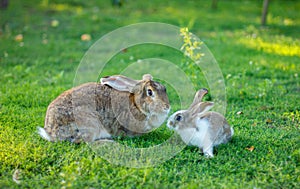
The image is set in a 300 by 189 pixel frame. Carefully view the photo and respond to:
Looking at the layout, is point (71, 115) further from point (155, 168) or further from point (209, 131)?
point (209, 131)

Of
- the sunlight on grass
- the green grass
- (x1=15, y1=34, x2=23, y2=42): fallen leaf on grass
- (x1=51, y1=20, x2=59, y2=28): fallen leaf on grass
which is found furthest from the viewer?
(x1=51, y1=20, x2=59, y2=28): fallen leaf on grass

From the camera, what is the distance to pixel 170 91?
272 inches

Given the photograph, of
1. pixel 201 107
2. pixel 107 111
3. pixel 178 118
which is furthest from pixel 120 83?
pixel 201 107

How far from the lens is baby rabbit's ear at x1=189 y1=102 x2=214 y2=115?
15.1ft

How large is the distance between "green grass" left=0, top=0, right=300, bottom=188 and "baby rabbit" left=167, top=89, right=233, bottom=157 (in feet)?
0.37

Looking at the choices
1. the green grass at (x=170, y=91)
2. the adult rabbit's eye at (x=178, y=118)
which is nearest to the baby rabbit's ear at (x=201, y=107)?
the adult rabbit's eye at (x=178, y=118)

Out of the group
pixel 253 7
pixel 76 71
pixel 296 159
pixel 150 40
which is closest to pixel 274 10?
pixel 253 7

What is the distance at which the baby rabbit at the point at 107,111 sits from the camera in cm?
469

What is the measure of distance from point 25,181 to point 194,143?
1.82 meters

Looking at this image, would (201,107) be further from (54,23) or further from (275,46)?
(54,23)

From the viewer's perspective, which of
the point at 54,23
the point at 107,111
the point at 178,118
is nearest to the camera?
the point at 178,118

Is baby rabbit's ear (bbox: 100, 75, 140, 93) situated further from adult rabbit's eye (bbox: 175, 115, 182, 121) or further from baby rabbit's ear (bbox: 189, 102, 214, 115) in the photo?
baby rabbit's ear (bbox: 189, 102, 214, 115)

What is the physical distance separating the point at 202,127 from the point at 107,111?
109 cm

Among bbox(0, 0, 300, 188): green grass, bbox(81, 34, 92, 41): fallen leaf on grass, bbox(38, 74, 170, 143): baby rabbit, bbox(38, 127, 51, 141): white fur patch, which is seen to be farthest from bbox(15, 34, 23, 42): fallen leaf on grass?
bbox(38, 127, 51, 141): white fur patch
